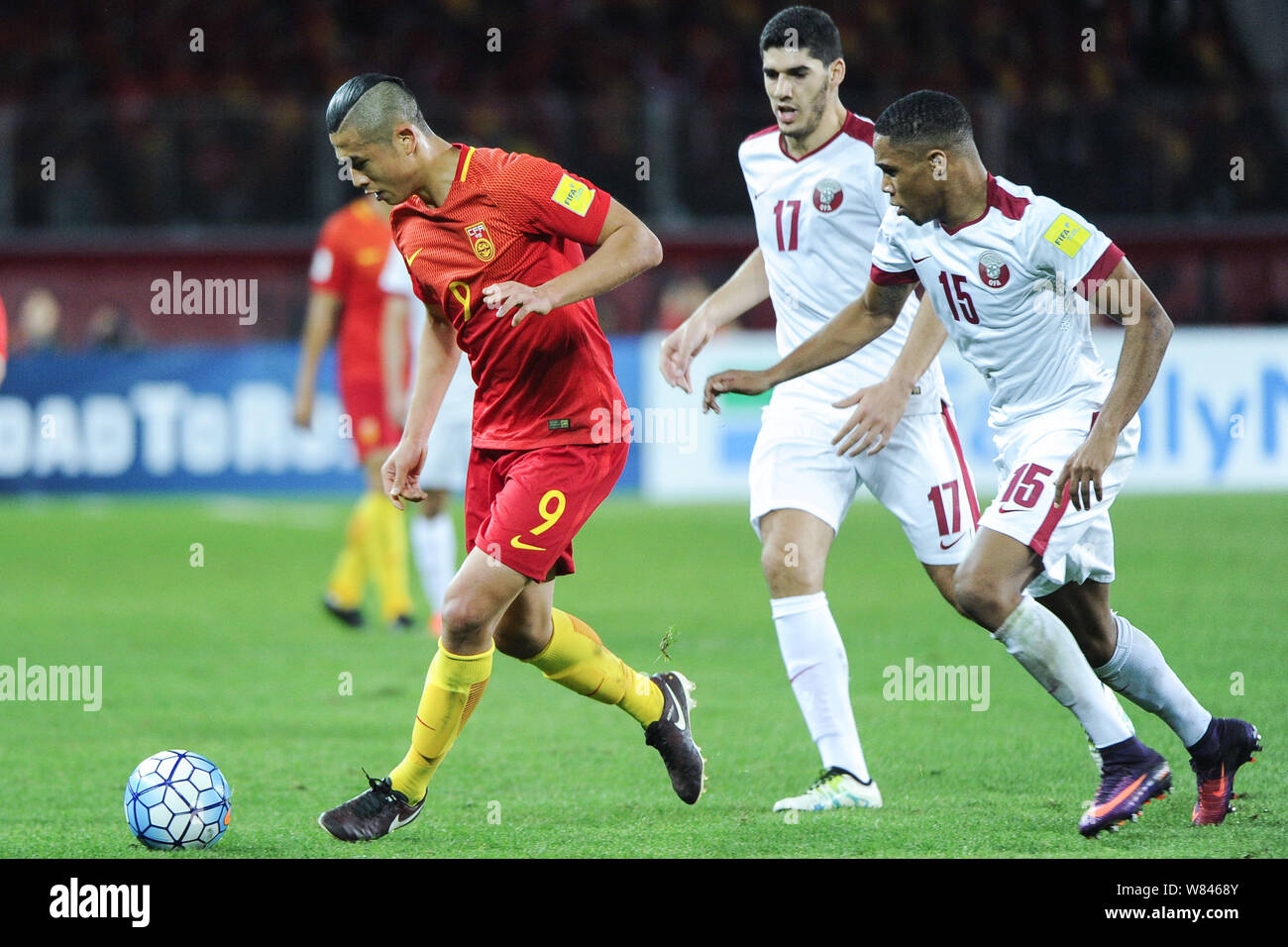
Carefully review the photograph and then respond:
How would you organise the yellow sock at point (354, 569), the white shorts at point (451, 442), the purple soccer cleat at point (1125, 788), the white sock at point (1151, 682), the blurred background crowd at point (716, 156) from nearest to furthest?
1. the purple soccer cleat at point (1125, 788)
2. the white sock at point (1151, 682)
3. the white shorts at point (451, 442)
4. the yellow sock at point (354, 569)
5. the blurred background crowd at point (716, 156)

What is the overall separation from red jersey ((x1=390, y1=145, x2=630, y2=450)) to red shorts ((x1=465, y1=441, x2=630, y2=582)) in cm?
4

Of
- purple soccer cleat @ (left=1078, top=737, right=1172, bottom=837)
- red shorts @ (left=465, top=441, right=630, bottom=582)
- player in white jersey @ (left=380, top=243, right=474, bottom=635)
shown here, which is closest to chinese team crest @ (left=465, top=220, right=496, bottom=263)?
red shorts @ (left=465, top=441, right=630, bottom=582)

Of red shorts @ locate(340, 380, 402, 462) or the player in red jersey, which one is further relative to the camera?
red shorts @ locate(340, 380, 402, 462)

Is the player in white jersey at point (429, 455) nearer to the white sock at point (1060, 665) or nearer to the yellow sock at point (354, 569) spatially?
the yellow sock at point (354, 569)

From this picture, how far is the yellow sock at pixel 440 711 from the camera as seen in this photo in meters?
4.94

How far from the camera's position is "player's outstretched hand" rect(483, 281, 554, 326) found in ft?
14.5

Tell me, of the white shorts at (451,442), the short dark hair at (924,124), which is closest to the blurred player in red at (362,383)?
the white shorts at (451,442)

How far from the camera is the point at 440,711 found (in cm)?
495

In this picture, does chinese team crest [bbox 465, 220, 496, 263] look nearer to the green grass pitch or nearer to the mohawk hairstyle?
the mohawk hairstyle

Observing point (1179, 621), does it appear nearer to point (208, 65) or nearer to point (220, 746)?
point (220, 746)

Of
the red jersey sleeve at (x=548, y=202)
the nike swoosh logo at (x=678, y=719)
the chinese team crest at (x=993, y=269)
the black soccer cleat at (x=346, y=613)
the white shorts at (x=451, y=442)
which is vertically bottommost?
the black soccer cleat at (x=346, y=613)

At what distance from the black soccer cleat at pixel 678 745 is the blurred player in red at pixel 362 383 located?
422 cm

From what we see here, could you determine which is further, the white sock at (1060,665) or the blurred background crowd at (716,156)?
the blurred background crowd at (716,156)
